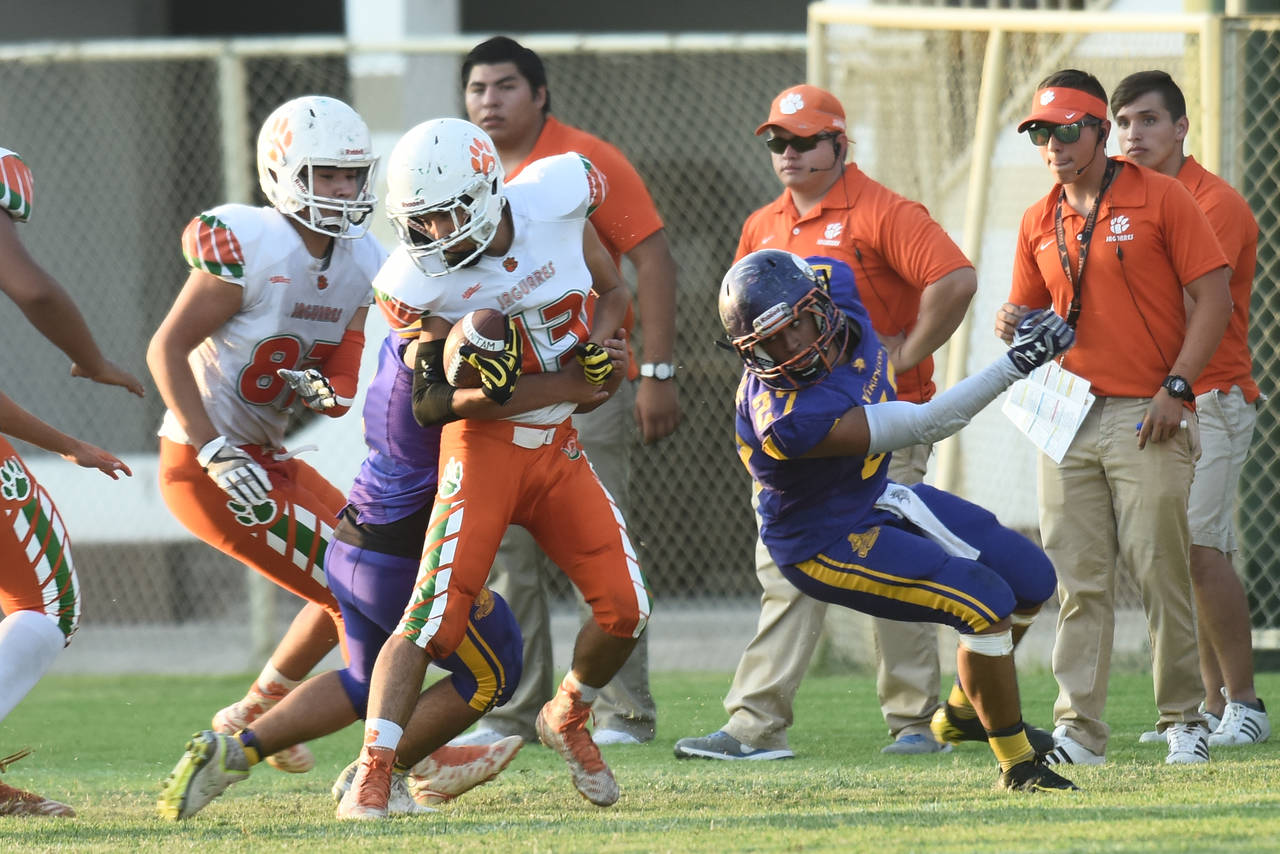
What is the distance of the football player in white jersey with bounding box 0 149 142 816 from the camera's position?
16.0 ft

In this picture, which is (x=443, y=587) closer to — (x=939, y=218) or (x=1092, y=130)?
(x=1092, y=130)

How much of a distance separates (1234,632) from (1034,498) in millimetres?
2626

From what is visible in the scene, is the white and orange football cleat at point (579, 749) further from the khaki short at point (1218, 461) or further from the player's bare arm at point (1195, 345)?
the khaki short at point (1218, 461)

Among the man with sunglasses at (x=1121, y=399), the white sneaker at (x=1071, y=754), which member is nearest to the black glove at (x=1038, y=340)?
the man with sunglasses at (x=1121, y=399)

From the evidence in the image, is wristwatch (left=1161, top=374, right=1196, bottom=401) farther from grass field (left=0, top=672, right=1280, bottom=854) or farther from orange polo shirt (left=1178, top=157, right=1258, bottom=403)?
grass field (left=0, top=672, right=1280, bottom=854)

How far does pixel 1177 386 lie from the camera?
541 cm

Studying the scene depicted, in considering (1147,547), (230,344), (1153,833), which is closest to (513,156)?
(230,344)

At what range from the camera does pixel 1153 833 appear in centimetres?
398

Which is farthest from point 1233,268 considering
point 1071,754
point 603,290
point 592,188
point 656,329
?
point 592,188

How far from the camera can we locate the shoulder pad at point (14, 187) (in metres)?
4.86

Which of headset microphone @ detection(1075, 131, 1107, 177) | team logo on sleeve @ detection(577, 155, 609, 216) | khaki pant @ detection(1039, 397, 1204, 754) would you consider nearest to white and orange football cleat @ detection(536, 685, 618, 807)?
team logo on sleeve @ detection(577, 155, 609, 216)

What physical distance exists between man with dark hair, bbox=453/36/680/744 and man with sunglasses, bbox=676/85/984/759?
421 mm

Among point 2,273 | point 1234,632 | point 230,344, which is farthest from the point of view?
point 1234,632

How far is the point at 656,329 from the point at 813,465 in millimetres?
1608
